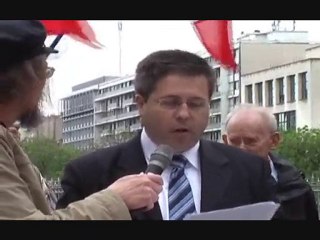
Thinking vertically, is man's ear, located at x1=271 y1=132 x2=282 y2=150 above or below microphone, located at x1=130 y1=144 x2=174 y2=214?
above

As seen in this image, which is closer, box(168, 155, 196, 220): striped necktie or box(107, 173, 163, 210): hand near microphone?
box(107, 173, 163, 210): hand near microphone

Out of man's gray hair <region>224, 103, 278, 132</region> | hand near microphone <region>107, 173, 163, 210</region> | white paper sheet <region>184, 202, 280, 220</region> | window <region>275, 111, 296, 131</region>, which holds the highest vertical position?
window <region>275, 111, 296, 131</region>

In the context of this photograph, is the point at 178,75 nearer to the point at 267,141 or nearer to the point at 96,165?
the point at 96,165

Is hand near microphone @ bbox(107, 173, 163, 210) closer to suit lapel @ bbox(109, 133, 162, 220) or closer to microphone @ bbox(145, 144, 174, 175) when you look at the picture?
microphone @ bbox(145, 144, 174, 175)

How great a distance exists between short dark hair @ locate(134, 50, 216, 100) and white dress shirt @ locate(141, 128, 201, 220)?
0.48ft

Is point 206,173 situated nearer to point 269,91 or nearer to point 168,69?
point 168,69

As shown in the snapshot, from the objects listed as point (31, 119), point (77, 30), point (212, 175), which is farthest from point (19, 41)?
point (77, 30)

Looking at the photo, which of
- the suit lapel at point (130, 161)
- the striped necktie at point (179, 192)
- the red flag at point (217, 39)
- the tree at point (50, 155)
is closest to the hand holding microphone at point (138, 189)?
the striped necktie at point (179, 192)

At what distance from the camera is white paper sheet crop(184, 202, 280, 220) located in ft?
6.27

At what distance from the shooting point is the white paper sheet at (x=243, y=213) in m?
1.91

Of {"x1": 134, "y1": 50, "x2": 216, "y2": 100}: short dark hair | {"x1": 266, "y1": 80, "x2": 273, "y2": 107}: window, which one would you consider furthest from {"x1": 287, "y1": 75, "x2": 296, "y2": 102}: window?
{"x1": 134, "y1": 50, "x2": 216, "y2": 100}: short dark hair

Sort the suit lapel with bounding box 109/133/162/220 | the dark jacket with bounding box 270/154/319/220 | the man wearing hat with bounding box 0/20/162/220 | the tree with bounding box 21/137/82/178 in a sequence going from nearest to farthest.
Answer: the man wearing hat with bounding box 0/20/162/220 → the suit lapel with bounding box 109/133/162/220 → the dark jacket with bounding box 270/154/319/220 → the tree with bounding box 21/137/82/178

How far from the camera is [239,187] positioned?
8.51 ft
